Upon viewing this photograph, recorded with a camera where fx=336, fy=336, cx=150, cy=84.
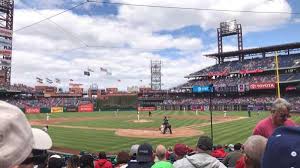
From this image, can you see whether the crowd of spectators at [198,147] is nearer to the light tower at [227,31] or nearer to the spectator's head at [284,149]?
the spectator's head at [284,149]

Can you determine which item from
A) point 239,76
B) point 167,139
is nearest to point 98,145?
point 167,139

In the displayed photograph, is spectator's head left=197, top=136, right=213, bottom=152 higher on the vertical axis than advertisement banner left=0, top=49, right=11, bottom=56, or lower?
lower

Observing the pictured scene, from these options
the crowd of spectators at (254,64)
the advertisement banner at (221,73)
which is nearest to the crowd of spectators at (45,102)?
the advertisement banner at (221,73)

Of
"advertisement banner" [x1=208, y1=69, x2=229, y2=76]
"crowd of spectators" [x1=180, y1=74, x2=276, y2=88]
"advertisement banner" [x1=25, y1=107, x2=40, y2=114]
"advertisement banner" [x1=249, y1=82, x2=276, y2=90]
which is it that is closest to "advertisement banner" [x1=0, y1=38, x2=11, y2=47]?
"advertisement banner" [x1=25, y1=107, x2=40, y2=114]

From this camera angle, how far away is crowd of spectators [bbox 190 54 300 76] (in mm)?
73312

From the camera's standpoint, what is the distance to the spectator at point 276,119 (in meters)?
5.22

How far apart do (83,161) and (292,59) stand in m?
75.5

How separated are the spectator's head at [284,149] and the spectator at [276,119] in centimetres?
396

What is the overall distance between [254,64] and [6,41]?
57440 mm

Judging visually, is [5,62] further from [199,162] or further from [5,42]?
[199,162]

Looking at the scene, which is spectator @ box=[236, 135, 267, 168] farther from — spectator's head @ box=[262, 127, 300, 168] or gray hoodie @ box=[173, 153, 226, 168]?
gray hoodie @ box=[173, 153, 226, 168]

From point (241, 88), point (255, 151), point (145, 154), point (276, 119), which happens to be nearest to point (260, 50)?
point (241, 88)

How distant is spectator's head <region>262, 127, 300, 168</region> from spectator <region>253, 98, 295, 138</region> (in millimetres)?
3959

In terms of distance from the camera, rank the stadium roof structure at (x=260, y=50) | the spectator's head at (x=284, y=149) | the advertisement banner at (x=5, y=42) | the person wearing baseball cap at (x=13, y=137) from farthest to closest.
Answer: the stadium roof structure at (x=260, y=50)
the advertisement banner at (x=5, y=42)
the person wearing baseball cap at (x=13, y=137)
the spectator's head at (x=284, y=149)
